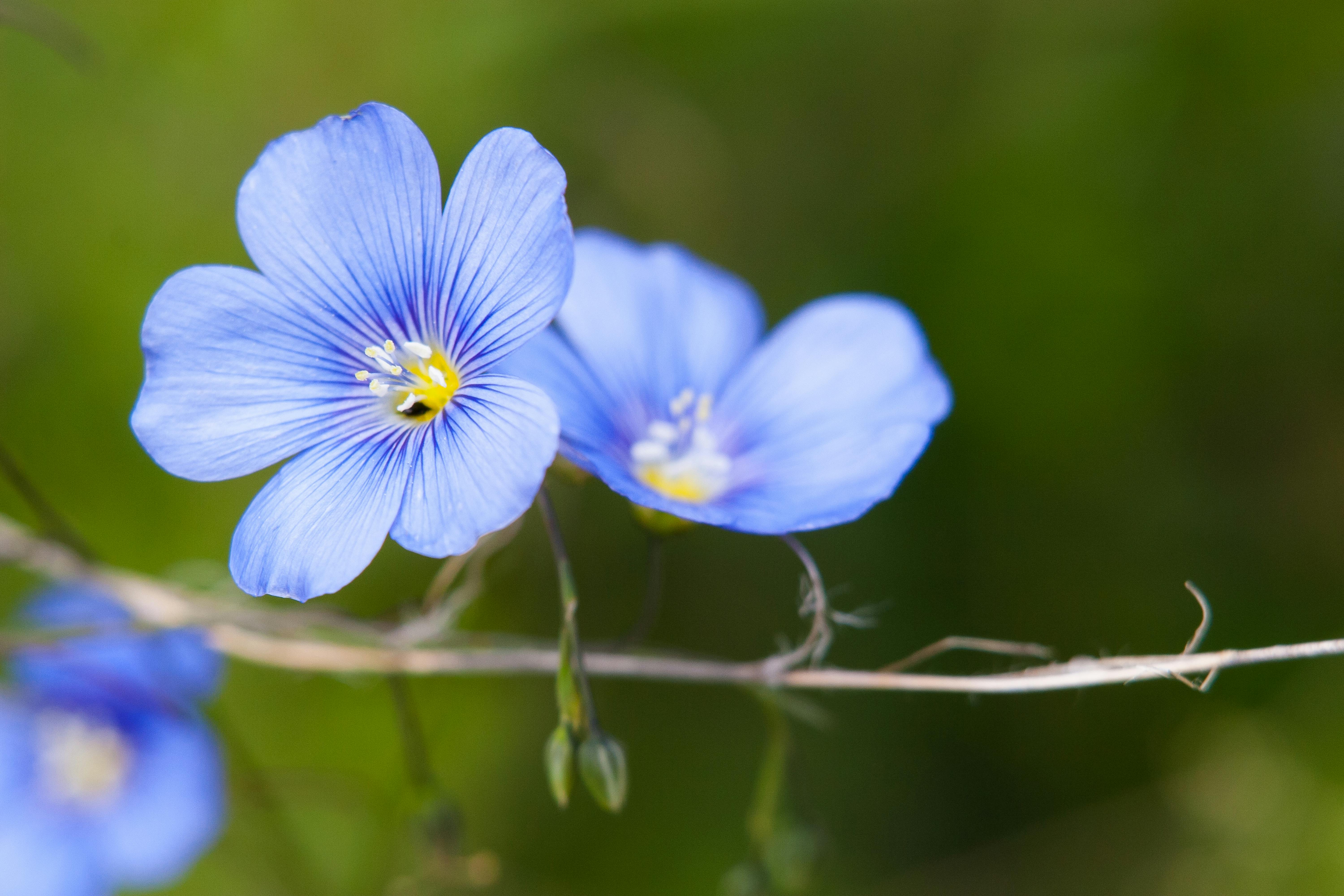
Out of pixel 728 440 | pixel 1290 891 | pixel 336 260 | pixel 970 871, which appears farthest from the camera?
pixel 970 871

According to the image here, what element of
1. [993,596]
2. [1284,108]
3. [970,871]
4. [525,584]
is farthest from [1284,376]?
[525,584]

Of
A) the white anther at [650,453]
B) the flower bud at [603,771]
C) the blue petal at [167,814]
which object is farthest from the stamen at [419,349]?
the blue petal at [167,814]

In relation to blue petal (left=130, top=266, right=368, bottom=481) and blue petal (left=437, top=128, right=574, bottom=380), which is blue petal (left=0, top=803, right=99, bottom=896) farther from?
blue petal (left=437, top=128, right=574, bottom=380)

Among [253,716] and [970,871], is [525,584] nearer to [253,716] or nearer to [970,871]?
[253,716]

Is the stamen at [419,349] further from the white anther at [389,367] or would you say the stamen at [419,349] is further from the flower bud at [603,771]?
the flower bud at [603,771]

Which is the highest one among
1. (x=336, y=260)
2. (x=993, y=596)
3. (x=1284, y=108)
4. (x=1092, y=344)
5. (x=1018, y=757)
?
(x=1284, y=108)

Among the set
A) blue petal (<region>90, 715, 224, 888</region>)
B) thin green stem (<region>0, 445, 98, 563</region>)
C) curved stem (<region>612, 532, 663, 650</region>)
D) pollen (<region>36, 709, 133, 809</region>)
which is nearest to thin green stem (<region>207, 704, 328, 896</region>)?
blue petal (<region>90, 715, 224, 888</region>)

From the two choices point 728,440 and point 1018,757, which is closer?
point 728,440
